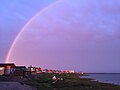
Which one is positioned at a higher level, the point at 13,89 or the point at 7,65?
the point at 7,65

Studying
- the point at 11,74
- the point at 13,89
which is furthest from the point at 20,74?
the point at 13,89

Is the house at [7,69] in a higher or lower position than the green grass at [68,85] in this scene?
higher

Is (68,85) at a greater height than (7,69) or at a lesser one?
lesser

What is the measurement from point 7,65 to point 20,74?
18.9ft

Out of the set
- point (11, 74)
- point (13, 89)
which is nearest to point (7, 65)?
point (11, 74)

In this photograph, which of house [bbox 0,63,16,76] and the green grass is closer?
the green grass

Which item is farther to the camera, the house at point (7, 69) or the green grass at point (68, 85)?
the house at point (7, 69)

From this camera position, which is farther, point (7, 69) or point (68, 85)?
point (7, 69)

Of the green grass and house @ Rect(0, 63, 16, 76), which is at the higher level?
house @ Rect(0, 63, 16, 76)

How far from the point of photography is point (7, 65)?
2894 inches

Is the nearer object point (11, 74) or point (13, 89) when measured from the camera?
point (13, 89)

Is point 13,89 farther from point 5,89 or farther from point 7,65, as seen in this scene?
point 7,65

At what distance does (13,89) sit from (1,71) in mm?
41163

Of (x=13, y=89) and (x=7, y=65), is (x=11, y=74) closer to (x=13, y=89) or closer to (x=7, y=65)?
(x=7, y=65)
